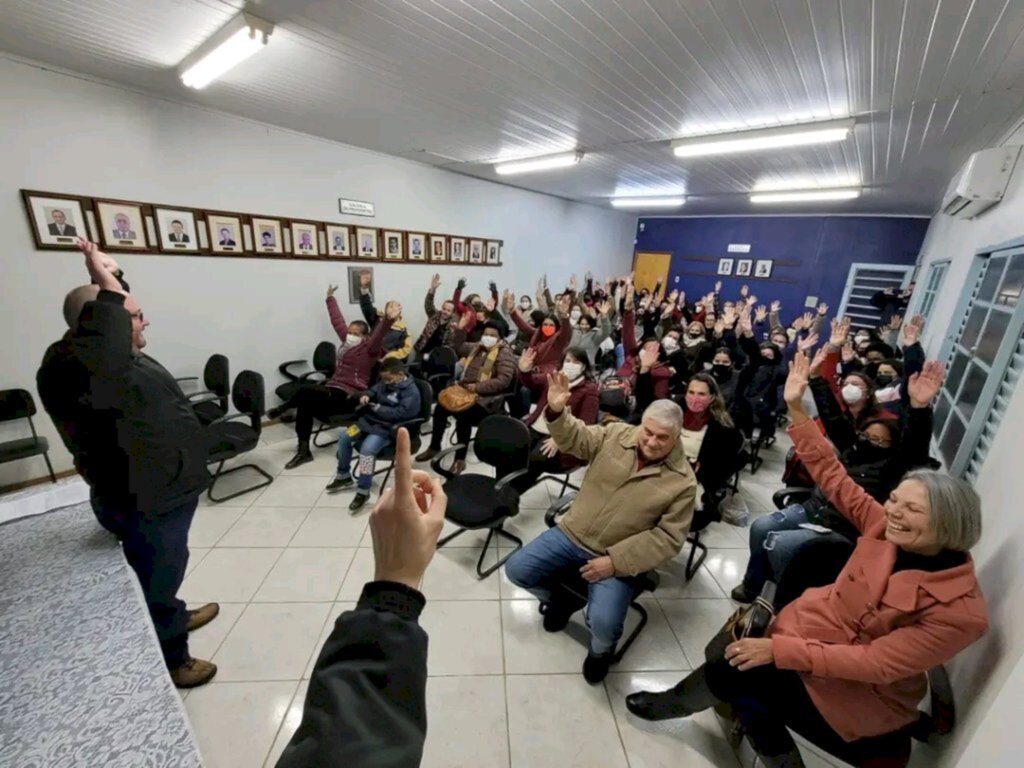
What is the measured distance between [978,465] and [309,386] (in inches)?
179

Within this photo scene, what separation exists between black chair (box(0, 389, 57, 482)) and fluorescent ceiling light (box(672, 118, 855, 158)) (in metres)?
5.87

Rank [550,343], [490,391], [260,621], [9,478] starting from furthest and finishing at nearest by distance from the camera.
Result: 1. [550,343]
2. [490,391]
3. [9,478]
4. [260,621]

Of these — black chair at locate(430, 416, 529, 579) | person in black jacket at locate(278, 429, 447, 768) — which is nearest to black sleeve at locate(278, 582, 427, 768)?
person in black jacket at locate(278, 429, 447, 768)

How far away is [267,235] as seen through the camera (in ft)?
13.9

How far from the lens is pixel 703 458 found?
2512 millimetres

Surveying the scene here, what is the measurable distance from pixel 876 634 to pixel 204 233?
5349 mm

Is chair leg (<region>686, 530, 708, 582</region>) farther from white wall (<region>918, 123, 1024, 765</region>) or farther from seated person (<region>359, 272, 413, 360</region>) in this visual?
seated person (<region>359, 272, 413, 360</region>)

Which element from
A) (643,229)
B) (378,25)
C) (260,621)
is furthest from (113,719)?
(643,229)

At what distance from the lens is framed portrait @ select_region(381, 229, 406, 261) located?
17.4ft

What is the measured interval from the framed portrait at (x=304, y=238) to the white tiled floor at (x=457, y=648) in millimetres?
2857

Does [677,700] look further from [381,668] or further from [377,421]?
A: [377,421]

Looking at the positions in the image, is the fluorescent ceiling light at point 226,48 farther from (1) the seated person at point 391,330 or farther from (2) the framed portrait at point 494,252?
(2) the framed portrait at point 494,252

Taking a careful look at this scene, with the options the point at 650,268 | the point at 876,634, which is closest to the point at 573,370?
the point at 876,634

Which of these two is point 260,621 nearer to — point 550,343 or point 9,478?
point 9,478
